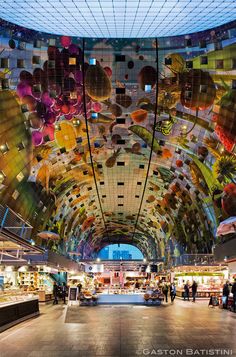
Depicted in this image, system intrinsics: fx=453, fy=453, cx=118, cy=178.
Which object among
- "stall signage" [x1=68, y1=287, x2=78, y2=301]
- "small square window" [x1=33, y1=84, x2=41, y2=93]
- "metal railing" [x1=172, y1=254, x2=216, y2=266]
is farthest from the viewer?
"metal railing" [x1=172, y1=254, x2=216, y2=266]

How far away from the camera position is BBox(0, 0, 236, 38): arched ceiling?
47.2ft

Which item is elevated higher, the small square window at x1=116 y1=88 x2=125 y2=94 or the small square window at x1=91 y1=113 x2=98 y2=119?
the small square window at x1=116 y1=88 x2=125 y2=94

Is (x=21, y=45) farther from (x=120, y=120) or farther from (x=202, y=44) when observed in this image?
(x=120, y=120)

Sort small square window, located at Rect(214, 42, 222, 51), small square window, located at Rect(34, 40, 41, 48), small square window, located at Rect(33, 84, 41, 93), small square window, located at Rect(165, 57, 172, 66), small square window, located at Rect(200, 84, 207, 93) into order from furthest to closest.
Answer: small square window, located at Rect(33, 84, 41, 93) → small square window, located at Rect(200, 84, 207, 93) → small square window, located at Rect(165, 57, 172, 66) → small square window, located at Rect(34, 40, 41, 48) → small square window, located at Rect(214, 42, 222, 51)

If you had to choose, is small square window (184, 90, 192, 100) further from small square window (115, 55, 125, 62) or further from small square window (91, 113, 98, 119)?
small square window (91, 113, 98, 119)

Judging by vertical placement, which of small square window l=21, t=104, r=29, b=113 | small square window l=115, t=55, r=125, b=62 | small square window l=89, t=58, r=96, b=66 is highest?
small square window l=115, t=55, r=125, b=62

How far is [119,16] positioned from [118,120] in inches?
345

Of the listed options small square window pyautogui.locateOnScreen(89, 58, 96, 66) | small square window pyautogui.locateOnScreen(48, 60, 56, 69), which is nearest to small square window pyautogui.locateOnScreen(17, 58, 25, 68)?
small square window pyautogui.locateOnScreen(48, 60, 56, 69)

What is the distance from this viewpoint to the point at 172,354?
912cm

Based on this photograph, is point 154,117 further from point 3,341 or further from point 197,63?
point 3,341

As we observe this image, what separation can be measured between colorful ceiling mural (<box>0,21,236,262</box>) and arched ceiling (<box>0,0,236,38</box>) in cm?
64

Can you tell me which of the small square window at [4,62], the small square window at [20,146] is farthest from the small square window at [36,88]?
the small square window at [20,146]

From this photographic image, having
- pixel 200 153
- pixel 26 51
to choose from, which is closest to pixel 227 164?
pixel 200 153

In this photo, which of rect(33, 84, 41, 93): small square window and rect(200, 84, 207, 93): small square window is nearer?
rect(200, 84, 207, 93): small square window
